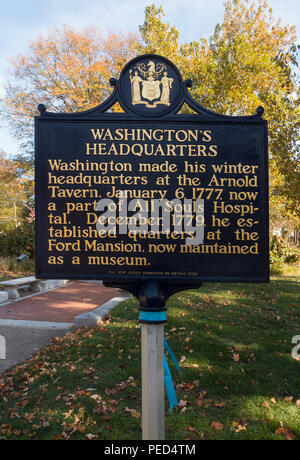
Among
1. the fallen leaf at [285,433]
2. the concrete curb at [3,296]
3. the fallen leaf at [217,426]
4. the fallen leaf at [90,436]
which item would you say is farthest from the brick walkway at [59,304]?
the fallen leaf at [285,433]

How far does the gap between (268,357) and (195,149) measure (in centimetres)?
392

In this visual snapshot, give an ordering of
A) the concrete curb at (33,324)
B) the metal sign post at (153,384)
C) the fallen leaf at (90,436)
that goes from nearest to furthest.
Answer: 1. the metal sign post at (153,384)
2. the fallen leaf at (90,436)
3. the concrete curb at (33,324)

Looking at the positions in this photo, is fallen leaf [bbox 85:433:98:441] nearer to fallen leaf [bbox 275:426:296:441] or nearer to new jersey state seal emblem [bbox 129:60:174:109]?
fallen leaf [bbox 275:426:296:441]

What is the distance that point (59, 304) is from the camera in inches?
400

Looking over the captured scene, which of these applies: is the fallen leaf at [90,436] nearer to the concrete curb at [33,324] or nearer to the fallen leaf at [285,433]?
the fallen leaf at [285,433]

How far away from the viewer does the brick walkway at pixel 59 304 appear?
28.0ft

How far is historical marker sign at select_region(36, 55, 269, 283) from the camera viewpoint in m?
2.52

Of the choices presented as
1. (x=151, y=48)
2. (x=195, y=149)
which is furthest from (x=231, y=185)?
(x=151, y=48)

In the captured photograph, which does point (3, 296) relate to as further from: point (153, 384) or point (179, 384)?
point (153, 384)

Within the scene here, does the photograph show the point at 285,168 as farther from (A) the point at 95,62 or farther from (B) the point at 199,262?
(A) the point at 95,62

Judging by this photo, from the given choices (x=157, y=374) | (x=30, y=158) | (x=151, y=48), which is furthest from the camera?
(x=30, y=158)

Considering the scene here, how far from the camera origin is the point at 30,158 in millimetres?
21016

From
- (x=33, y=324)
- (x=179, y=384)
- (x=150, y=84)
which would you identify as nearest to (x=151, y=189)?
(x=150, y=84)

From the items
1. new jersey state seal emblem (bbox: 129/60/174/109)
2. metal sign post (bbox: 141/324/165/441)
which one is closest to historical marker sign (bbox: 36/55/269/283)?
new jersey state seal emblem (bbox: 129/60/174/109)
